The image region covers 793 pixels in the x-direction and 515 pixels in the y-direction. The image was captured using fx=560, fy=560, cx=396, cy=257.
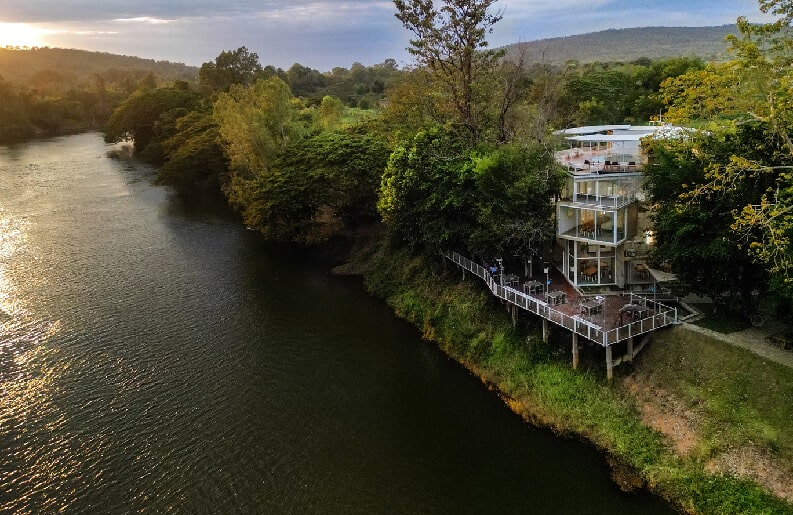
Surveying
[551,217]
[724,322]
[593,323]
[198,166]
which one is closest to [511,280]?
[551,217]

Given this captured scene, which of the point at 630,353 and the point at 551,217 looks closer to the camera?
the point at 630,353

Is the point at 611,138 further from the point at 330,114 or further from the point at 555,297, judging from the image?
the point at 330,114

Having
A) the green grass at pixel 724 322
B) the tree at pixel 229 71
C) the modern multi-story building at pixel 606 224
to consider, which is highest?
Answer: the tree at pixel 229 71

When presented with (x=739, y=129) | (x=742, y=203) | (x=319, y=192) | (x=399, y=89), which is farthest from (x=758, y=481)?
(x=399, y=89)

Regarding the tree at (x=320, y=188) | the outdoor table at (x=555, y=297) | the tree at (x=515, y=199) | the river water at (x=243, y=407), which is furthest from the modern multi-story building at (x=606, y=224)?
the tree at (x=320, y=188)

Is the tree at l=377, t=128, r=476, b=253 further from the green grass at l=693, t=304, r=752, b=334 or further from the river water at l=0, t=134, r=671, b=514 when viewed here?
the green grass at l=693, t=304, r=752, b=334

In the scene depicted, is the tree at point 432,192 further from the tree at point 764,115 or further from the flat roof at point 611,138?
the tree at point 764,115

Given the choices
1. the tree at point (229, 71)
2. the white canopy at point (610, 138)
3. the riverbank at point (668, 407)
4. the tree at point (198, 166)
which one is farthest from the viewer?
the tree at point (229, 71)
